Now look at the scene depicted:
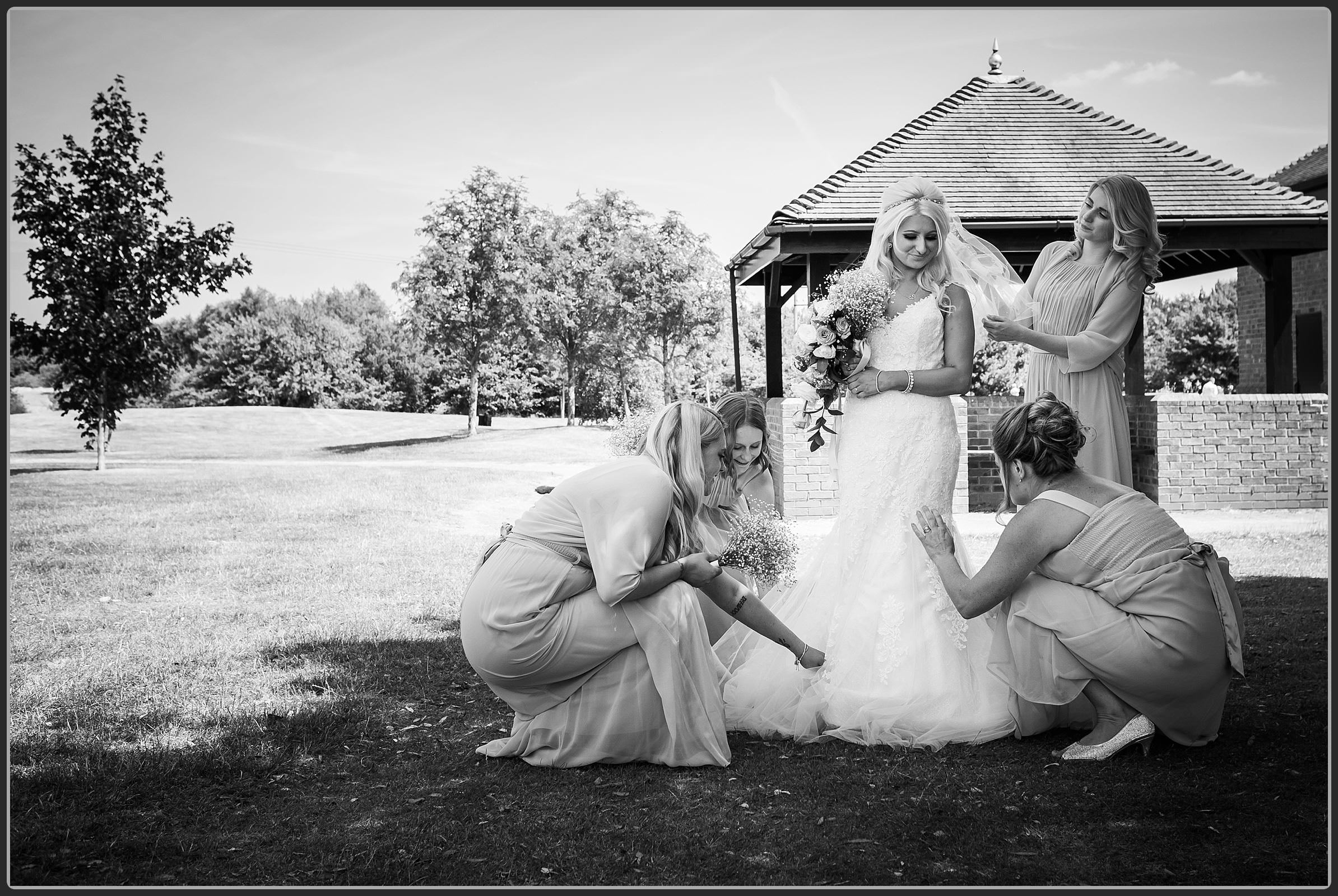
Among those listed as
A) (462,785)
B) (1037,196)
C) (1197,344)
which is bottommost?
(462,785)

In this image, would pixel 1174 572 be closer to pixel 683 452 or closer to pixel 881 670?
pixel 881 670

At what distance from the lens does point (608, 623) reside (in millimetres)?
3975

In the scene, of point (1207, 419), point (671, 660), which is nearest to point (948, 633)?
point (671, 660)

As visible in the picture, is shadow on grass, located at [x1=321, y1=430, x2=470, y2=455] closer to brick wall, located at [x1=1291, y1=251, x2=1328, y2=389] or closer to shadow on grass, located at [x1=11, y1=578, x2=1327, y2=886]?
brick wall, located at [x1=1291, y1=251, x2=1328, y2=389]

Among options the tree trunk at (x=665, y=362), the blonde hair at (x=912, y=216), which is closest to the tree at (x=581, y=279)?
the tree trunk at (x=665, y=362)

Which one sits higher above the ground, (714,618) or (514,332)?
(514,332)

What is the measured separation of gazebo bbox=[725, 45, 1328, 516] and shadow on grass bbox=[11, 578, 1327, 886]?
8.02m

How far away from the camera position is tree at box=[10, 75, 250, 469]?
13773mm

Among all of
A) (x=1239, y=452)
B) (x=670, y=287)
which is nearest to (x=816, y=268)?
(x=1239, y=452)

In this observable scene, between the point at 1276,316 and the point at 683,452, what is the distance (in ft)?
39.9

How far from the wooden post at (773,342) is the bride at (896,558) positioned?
27.7 feet

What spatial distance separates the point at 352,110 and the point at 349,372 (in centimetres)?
2752

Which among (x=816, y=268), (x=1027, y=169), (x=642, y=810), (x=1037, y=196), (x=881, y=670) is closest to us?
(x=642, y=810)

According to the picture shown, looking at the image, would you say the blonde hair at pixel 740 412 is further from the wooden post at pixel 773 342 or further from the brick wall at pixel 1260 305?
the brick wall at pixel 1260 305
